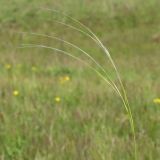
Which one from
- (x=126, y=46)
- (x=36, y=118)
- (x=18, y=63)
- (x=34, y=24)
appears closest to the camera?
(x=36, y=118)

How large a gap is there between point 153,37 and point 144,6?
12.2ft

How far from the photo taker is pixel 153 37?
13320 millimetres

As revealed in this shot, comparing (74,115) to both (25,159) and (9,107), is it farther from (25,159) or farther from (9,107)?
(25,159)

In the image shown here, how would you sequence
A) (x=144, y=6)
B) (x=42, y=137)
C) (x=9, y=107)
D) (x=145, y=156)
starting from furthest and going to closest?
(x=144, y=6)
(x=9, y=107)
(x=42, y=137)
(x=145, y=156)

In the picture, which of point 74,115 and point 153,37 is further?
point 153,37

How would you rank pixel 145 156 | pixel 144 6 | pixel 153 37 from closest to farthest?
pixel 145 156
pixel 153 37
pixel 144 6

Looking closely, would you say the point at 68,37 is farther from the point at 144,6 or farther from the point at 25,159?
the point at 25,159

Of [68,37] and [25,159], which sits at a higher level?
[25,159]

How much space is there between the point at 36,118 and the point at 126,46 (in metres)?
8.28

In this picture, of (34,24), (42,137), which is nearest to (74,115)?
(42,137)

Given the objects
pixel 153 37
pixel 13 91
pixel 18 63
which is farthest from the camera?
pixel 153 37

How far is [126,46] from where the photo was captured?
12320 millimetres

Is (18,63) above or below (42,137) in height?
below

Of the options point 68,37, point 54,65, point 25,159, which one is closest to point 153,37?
point 68,37
